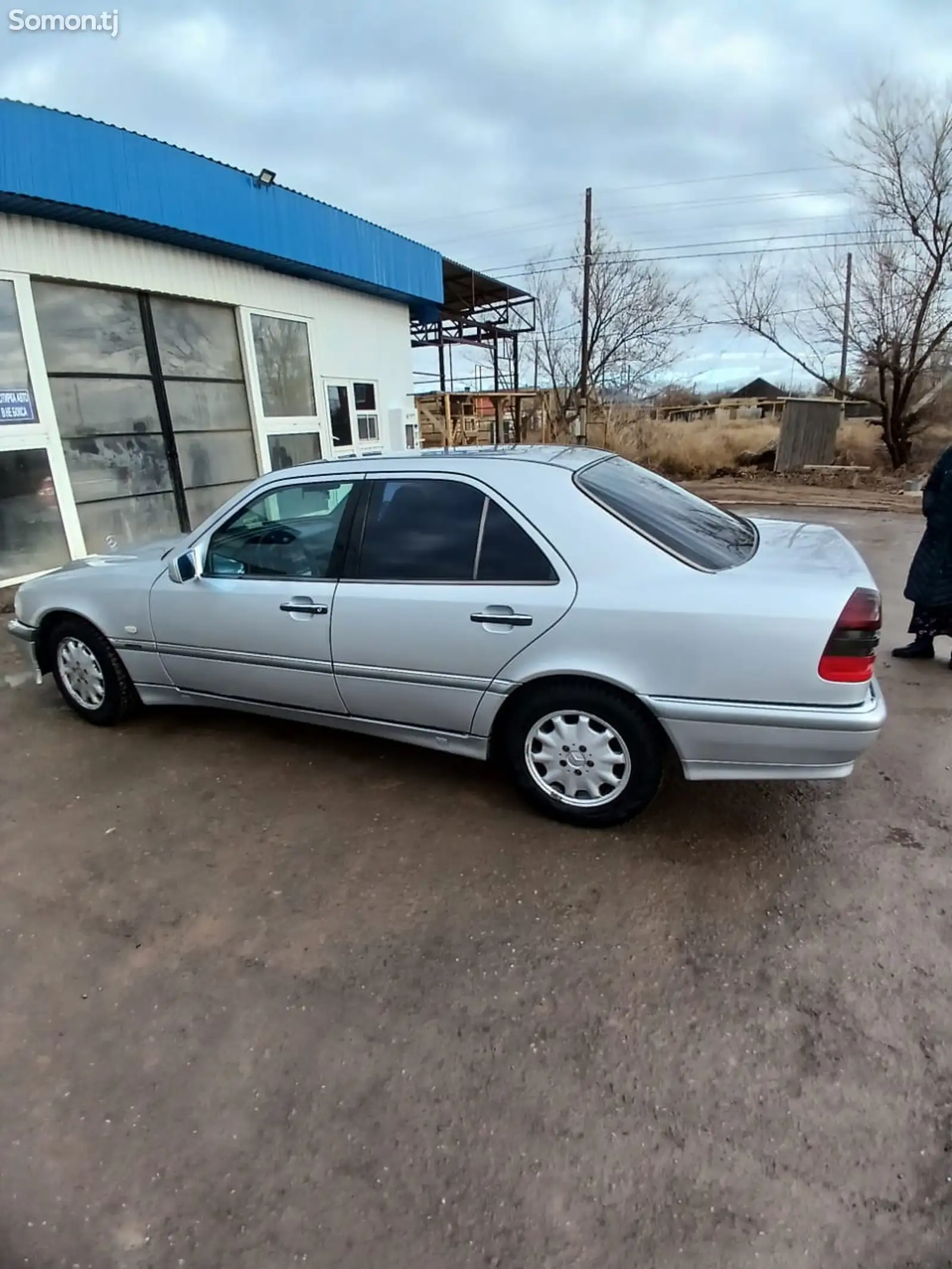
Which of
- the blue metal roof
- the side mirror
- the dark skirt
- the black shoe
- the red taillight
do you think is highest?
the blue metal roof

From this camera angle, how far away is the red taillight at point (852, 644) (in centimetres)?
252

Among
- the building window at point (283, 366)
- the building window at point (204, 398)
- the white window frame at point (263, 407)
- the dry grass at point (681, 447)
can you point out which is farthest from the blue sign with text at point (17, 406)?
the dry grass at point (681, 447)

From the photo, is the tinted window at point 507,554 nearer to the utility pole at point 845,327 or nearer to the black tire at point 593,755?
the black tire at point 593,755

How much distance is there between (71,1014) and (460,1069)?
1261 millimetres

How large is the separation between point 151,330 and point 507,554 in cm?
765

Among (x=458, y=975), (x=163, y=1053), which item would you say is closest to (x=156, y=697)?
(x=163, y=1053)

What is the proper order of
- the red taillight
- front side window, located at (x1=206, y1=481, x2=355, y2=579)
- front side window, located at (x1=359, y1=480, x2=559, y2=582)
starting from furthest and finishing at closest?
1. front side window, located at (x1=206, y1=481, x2=355, y2=579)
2. front side window, located at (x1=359, y1=480, x2=559, y2=582)
3. the red taillight

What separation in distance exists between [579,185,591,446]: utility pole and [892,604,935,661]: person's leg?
1652 centimetres

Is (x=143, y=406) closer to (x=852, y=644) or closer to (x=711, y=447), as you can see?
(x=852, y=644)

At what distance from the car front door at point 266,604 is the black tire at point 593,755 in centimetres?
95

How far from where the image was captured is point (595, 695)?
2.83 m

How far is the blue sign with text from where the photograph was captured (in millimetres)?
6984

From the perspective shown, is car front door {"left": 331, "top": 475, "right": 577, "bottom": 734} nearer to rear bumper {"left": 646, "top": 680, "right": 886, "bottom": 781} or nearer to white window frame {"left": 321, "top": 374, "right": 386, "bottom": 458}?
rear bumper {"left": 646, "top": 680, "right": 886, "bottom": 781}

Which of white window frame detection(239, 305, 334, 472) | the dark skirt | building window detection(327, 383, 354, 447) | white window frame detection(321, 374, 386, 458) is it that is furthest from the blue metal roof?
the dark skirt
